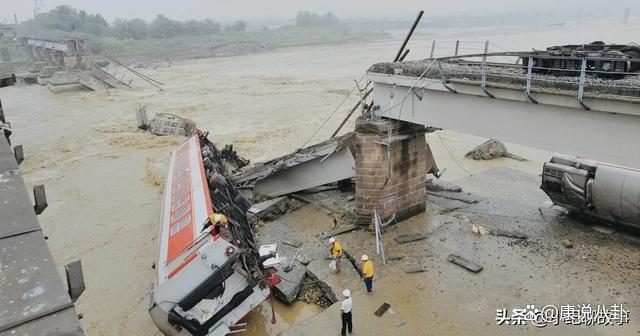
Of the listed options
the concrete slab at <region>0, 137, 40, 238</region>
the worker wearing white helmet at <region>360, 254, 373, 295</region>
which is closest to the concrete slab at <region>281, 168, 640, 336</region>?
the worker wearing white helmet at <region>360, 254, 373, 295</region>

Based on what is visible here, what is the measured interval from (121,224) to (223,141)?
12904mm

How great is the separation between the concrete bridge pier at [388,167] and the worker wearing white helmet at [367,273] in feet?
11.9

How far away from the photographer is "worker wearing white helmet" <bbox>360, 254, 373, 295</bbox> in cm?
1041

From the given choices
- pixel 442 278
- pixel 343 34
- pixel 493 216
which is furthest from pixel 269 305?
pixel 343 34

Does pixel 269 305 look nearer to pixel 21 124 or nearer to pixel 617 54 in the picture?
pixel 617 54

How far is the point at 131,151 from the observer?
2859 centimetres

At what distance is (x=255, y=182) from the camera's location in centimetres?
1786

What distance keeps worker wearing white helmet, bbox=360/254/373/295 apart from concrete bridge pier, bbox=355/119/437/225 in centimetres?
364

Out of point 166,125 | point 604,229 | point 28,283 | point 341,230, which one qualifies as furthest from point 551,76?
point 166,125

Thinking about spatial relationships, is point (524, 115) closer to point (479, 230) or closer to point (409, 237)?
point (479, 230)

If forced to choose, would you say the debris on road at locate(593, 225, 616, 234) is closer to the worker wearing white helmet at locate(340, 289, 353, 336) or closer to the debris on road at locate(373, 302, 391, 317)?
the debris on road at locate(373, 302, 391, 317)

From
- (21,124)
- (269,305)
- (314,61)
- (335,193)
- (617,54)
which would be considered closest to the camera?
(617,54)

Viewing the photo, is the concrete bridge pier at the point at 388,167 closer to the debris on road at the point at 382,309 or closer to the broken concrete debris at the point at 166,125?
the debris on road at the point at 382,309

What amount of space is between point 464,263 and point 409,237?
2.03 meters
